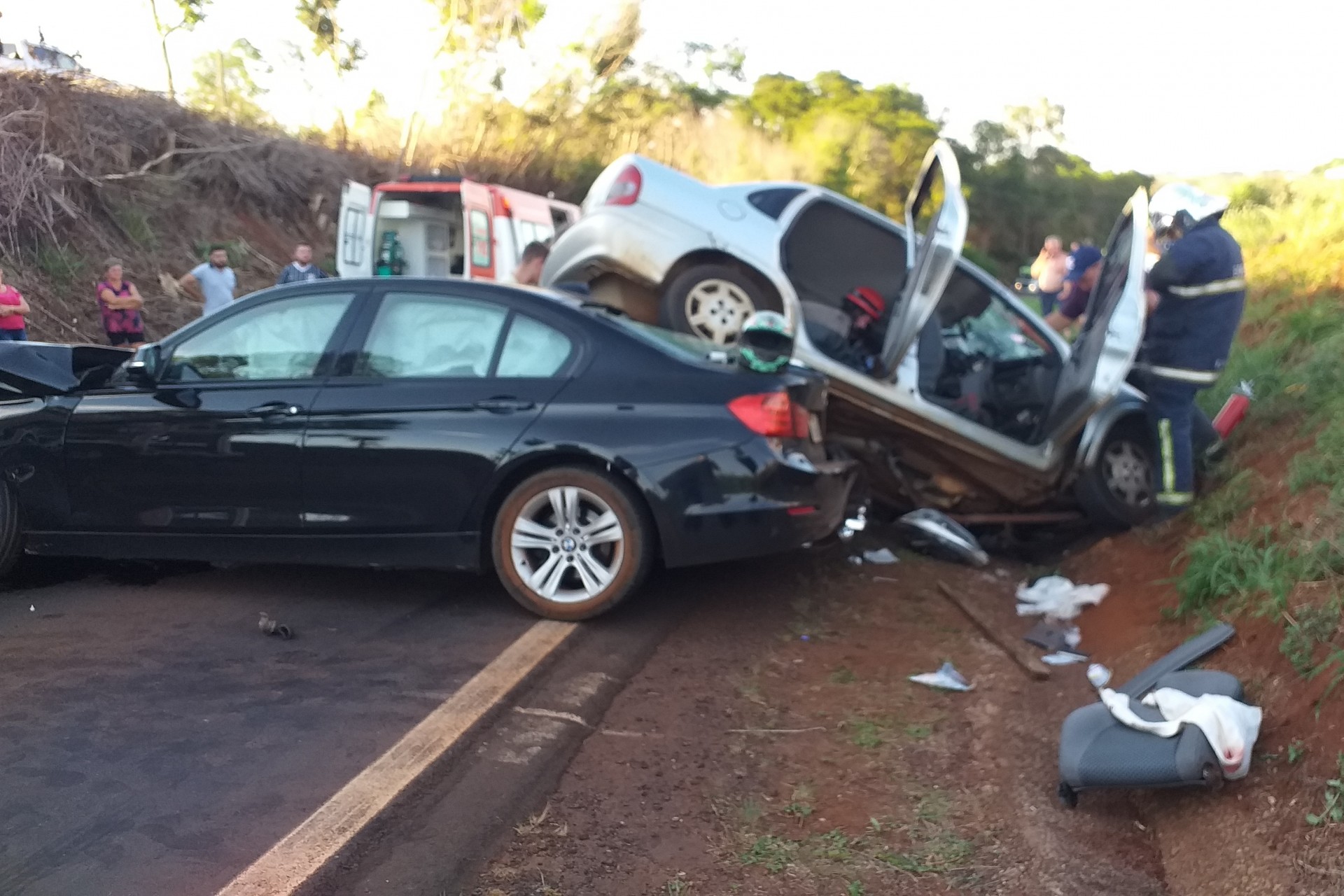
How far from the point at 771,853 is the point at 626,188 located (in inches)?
191

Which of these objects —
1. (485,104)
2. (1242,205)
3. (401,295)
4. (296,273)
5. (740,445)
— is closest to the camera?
(740,445)

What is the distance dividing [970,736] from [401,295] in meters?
3.14

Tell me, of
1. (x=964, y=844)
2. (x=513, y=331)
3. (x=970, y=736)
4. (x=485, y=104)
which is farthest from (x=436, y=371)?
(x=485, y=104)

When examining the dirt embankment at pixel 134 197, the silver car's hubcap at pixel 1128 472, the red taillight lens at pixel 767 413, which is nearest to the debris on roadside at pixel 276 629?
the red taillight lens at pixel 767 413

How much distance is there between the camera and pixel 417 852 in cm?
289

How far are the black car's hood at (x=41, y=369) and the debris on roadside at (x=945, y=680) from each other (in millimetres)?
4131

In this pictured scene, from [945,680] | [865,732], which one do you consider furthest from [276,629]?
[945,680]

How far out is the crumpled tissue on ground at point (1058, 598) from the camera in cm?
555

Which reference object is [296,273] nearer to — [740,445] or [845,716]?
[740,445]

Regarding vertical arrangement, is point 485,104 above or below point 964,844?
above

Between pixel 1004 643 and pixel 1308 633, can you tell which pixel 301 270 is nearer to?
pixel 1004 643

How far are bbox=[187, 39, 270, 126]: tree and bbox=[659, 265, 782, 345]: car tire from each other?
1588 cm

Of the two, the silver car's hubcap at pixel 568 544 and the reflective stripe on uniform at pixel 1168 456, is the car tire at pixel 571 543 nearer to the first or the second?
the silver car's hubcap at pixel 568 544

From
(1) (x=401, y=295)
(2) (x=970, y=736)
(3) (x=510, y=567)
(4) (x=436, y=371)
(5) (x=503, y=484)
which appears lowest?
(2) (x=970, y=736)
